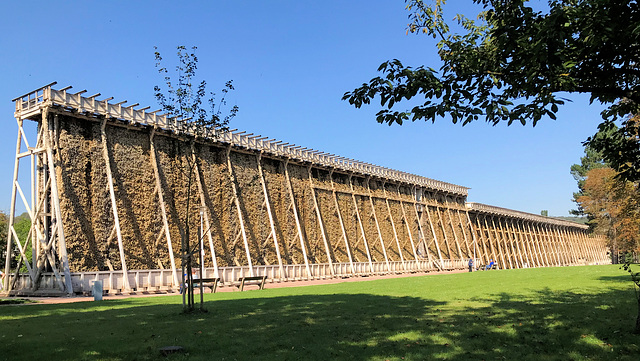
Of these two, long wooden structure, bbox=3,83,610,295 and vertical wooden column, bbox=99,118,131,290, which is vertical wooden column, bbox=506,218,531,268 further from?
vertical wooden column, bbox=99,118,131,290

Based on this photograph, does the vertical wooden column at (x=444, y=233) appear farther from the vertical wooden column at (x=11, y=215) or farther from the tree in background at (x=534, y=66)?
the tree in background at (x=534, y=66)

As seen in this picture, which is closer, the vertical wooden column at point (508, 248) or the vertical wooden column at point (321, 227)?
the vertical wooden column at point (321, 227)

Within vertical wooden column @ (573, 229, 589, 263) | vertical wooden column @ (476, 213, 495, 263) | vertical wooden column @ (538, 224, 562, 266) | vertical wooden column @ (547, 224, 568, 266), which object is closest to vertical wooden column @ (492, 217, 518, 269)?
vertical wooden column @ (476, 213, 495, 263)

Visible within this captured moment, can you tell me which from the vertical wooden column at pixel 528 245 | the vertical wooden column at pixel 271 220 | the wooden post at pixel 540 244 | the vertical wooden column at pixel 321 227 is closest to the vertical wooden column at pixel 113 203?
the vertical wooden column at pixel 271 220

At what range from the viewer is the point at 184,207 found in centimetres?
2991

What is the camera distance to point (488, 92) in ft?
22.4

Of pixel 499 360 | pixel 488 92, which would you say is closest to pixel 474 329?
pixel 499 360

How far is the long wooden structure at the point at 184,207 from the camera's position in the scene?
78.1 feet

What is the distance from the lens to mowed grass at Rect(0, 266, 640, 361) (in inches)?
291

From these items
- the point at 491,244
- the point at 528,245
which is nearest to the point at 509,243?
the point at 528,245

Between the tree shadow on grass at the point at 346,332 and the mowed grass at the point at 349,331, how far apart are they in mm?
17

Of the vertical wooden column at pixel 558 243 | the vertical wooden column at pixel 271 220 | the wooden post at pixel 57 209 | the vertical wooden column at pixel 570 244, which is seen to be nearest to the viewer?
the wooden post at pixel 57 209

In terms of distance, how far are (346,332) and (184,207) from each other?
22545 millimetres

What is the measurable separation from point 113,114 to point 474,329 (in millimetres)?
23243
